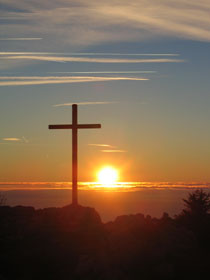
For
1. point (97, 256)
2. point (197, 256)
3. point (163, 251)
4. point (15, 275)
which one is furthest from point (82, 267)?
point (197, 256)

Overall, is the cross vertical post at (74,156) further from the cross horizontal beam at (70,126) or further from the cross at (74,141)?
the cross horizontal beam at (70,126)

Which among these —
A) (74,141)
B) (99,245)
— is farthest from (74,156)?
(99,245)

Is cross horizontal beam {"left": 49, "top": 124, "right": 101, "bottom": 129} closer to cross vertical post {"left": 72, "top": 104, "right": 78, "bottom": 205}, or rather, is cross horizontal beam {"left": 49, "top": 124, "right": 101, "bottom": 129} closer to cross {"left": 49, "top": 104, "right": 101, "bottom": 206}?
cross {"left": 49, "top": 104, "right": 101, "bottom": 206}

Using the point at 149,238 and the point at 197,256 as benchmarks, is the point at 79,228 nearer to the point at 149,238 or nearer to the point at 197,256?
the point at 149,238

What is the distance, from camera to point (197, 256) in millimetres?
23531

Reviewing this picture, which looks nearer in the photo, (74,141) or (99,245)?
(99,245)

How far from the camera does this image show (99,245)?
76.6 feet

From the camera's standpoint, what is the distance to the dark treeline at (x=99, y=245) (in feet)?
69.1

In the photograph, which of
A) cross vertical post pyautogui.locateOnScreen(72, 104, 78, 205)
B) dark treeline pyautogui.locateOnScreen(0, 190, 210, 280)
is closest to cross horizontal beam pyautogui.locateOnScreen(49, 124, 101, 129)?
cross vertical post pyautogui.locateOnScreen(72, 104, 78, 205)

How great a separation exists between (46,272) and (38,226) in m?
4.42

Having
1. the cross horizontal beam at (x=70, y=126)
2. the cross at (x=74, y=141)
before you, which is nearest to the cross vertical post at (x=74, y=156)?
the cross at (x=74, y=141)

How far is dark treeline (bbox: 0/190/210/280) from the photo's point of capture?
21.0 meters

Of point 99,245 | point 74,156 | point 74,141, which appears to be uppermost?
point 74,141

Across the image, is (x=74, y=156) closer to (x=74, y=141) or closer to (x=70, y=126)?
(x=74, y=141)
